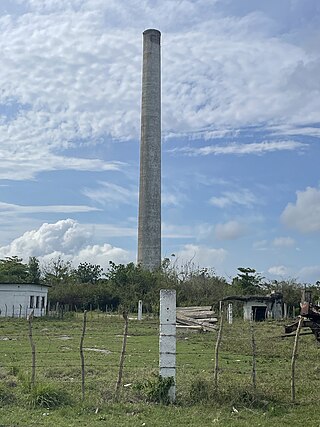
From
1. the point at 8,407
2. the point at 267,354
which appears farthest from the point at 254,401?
the point at 267,354

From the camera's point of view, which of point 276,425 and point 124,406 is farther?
point 124,406

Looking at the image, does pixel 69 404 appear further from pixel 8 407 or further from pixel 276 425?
pixel 276 425

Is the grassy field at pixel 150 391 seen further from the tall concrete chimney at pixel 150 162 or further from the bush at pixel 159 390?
the tall concrete chimney at pixel 150 162

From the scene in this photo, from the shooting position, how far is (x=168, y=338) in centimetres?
1327

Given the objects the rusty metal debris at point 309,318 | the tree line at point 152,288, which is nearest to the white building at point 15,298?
the tree line at point 152,288

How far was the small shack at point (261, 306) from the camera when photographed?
4666cm

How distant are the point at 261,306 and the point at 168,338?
35.9 meters

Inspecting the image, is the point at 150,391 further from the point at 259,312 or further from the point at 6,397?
the point at 259,312

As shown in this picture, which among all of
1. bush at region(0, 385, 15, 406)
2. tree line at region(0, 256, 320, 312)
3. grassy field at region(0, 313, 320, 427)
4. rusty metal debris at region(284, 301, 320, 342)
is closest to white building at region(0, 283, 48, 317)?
tree line at region(0, 256, 320, 312)

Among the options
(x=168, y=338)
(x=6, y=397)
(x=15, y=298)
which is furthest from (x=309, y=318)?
(x=15, y=298)

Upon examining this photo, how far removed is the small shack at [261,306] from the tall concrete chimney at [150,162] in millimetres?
19776

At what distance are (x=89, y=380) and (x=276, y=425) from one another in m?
5.51

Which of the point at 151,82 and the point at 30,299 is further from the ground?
the point at 151,82

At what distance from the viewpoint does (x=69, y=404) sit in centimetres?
1232
